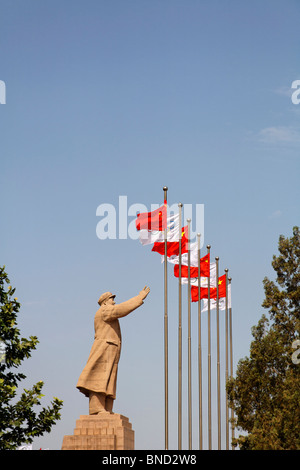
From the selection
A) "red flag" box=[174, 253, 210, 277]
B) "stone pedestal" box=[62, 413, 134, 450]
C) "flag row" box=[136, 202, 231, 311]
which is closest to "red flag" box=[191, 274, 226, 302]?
"flag row" box=[136, 202, 231, 311]

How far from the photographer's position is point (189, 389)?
3897 centimetres

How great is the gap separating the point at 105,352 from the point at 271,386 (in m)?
6.66

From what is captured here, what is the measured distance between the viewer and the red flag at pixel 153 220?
36906 millimetres

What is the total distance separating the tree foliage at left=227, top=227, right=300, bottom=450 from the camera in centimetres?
3072

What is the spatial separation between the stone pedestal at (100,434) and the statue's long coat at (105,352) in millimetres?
966

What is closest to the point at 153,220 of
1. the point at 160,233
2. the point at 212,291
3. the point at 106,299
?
the point at 160,233

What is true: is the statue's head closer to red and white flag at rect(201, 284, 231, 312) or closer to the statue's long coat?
the statue's long coat

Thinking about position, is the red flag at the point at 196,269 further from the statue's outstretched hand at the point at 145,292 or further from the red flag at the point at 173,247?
the statue's outstretched hand at the point at 145,292

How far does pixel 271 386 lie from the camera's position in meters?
33.8

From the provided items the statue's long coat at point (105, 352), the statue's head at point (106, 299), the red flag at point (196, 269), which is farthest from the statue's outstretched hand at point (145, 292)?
the red flag at point (196, 269)
